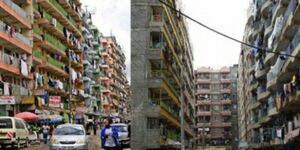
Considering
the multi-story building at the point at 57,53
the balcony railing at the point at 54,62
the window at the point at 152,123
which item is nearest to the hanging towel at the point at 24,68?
the multi-story building at the point at 57,53

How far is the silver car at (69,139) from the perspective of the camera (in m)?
27.0

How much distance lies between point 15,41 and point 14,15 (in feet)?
8.30

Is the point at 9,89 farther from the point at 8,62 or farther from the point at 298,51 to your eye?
the point at 298,51

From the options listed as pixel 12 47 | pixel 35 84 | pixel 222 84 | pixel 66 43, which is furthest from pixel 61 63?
pixel 222 84

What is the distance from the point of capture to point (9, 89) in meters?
47.9

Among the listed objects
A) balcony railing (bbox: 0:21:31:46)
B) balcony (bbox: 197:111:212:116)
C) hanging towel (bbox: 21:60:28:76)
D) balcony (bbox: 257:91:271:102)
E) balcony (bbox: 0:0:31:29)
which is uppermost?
balcony (bbox: 0:0:31:29)

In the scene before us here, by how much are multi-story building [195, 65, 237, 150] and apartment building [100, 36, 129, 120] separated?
63.2 feet

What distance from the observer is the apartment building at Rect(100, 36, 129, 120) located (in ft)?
417

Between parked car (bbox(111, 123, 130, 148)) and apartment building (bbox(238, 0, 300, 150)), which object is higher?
apartment building (bbox(238, 0, 300, 150))

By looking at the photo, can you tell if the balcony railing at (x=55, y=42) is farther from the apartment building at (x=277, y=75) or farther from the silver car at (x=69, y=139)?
the silver car at (x=69, y=139)

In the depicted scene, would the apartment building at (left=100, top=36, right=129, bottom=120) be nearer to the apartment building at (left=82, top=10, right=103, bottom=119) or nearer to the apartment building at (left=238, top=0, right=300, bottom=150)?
the apartment building at (left=82, top=10, right=103, bottom=119)

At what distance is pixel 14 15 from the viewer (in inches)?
1975

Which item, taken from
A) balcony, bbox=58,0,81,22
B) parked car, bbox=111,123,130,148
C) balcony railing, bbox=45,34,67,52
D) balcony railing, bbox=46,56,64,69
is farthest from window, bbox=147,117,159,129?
balcony, bbox=58,0,81,22

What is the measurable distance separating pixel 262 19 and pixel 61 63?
27801mm
